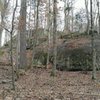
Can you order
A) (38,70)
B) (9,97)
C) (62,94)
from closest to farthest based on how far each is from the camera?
(9,97) → (62,94) → (38,70)

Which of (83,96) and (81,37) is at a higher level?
(81,37)

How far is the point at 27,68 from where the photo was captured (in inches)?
845

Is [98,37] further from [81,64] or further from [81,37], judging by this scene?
[81,64]

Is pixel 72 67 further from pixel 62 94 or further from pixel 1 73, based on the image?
pixel 62 94

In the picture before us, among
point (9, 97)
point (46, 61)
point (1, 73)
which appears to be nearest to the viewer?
point (9, 97)

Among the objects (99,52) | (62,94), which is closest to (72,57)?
(99,52)

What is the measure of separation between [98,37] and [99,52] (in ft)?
8.86

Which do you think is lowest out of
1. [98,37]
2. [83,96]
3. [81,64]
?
[83,96]

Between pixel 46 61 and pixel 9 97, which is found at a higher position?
pixel 46 61

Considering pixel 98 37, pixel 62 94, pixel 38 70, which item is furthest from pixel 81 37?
pixel 62 94

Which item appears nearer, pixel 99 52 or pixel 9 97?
pixel 9 97

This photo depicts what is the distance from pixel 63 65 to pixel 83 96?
1152 centimetres

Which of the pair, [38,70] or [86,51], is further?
[86,51]

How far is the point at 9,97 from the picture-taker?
419 inches
